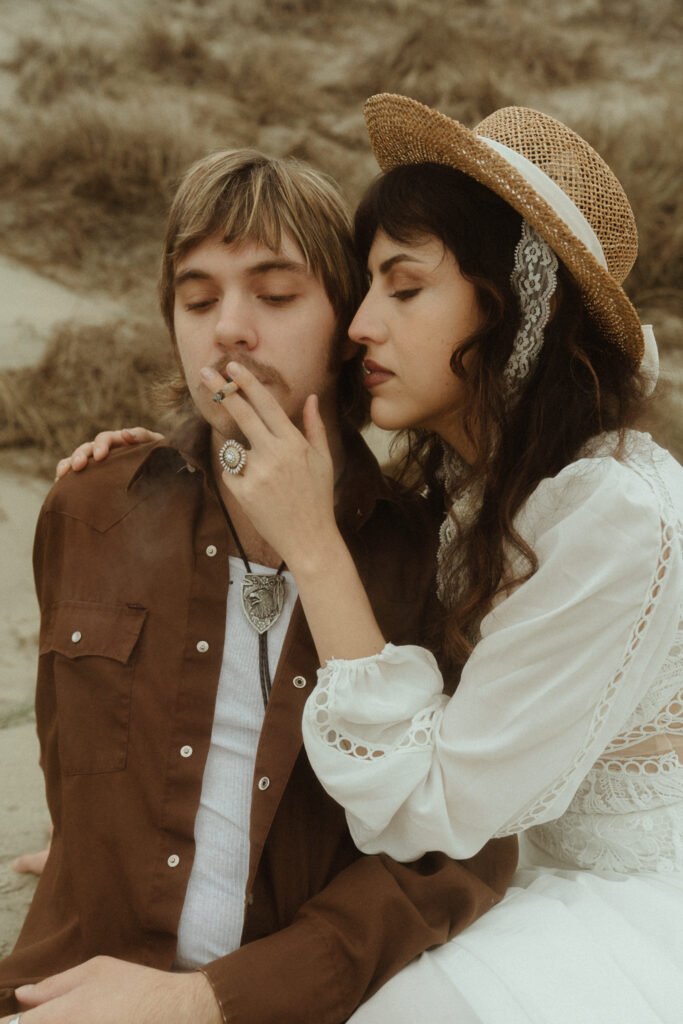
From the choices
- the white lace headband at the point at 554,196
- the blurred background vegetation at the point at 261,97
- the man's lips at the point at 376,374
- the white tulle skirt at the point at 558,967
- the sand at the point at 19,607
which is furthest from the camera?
the blurred background vegetation at the point at 261,97

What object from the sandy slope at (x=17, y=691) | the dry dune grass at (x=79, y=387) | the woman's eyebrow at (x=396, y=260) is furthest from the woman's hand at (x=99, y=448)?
the dry dune grass at (x=79, y=387)

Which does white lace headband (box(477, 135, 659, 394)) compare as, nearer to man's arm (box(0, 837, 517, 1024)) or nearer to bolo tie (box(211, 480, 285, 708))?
bolo tie (box(211, 480, 285, 708))

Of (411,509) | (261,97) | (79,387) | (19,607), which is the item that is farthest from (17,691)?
(261,97)

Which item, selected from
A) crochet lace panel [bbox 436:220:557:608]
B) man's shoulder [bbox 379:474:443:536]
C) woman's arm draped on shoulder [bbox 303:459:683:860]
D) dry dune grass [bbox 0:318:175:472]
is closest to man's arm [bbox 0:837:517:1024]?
woman's arm draped on shoulder [bbox 303:459:683:860]

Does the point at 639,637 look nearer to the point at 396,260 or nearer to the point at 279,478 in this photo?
the point at 279,478

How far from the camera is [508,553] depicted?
1832mm

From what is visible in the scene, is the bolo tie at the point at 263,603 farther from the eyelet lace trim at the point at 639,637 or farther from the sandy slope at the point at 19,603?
the sandy slope at the point at 19,603

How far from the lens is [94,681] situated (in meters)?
1.96

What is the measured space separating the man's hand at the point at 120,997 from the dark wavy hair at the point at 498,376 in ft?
2.69

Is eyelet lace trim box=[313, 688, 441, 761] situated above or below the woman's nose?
below

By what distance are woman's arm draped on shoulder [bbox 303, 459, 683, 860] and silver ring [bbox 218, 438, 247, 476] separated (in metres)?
0.49

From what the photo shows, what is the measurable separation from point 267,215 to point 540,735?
1293 mm

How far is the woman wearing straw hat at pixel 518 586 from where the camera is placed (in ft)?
5.31

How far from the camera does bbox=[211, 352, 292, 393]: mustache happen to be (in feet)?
6.69
